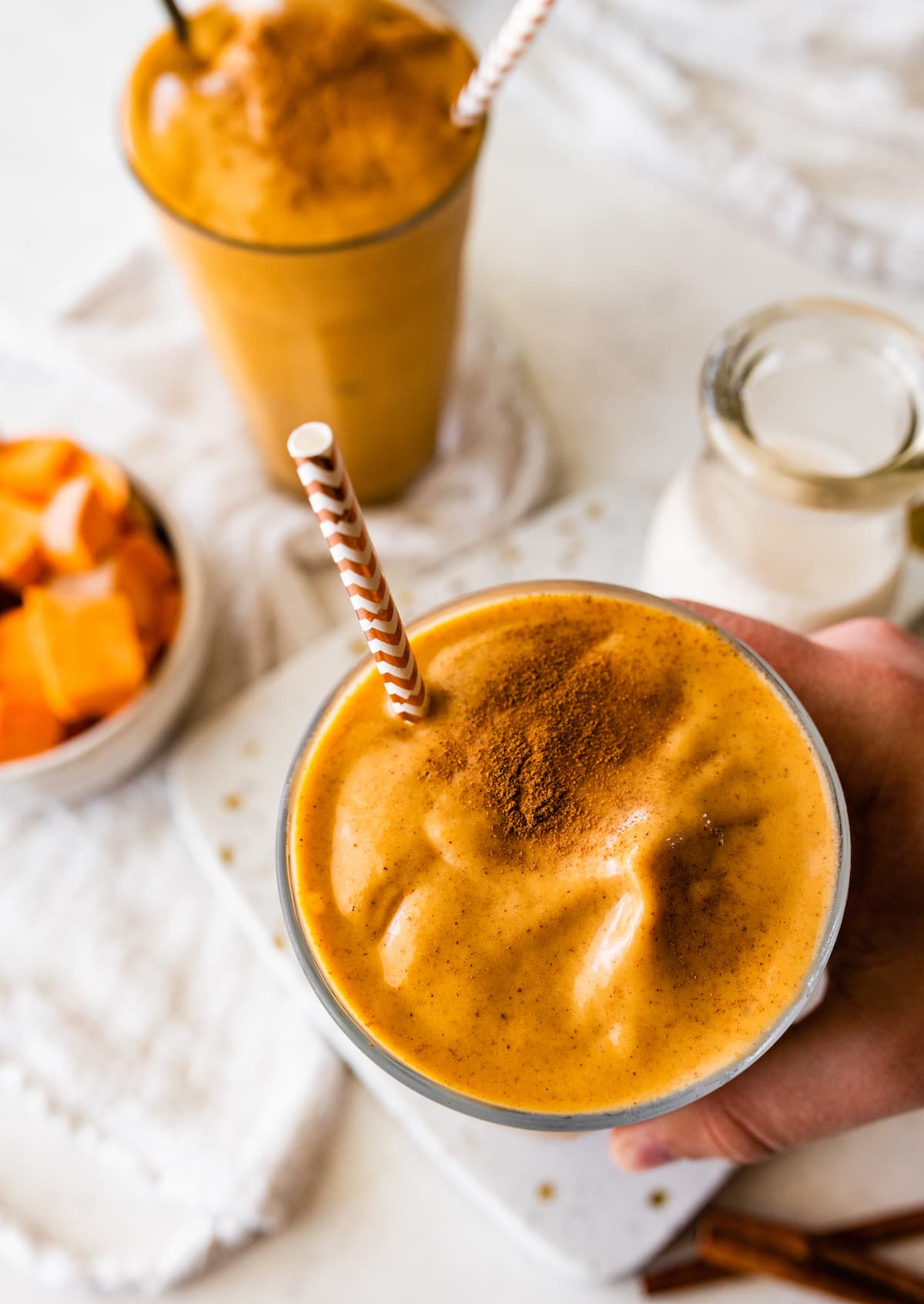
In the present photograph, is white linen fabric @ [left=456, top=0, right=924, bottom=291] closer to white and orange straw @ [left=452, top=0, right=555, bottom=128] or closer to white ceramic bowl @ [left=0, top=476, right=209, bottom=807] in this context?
white and orange straw @ [left=452, top=0, right=555, bottom=128]

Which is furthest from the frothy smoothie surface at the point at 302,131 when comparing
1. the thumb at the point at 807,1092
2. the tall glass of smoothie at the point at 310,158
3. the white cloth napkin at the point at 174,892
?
the thumb at the point at 807,1092

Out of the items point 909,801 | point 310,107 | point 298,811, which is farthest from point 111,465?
point 909,801

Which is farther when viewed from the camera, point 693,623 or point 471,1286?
point 471,1286

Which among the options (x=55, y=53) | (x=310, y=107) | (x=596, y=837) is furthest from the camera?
(x=55, y=53)

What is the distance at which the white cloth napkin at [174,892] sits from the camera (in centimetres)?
116

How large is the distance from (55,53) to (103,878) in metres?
1.17

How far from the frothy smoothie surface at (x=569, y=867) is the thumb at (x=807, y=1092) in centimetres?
23

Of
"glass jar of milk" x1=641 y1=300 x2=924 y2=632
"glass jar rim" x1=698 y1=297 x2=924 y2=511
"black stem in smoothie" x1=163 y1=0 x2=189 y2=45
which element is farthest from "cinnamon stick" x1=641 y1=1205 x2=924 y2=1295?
"black stem in smoothie" x1=163 y1=0 x2=189 y2=45

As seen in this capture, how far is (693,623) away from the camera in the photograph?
86cm

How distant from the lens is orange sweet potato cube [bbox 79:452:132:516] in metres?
1.24

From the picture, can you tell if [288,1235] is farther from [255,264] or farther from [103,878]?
[255,264]

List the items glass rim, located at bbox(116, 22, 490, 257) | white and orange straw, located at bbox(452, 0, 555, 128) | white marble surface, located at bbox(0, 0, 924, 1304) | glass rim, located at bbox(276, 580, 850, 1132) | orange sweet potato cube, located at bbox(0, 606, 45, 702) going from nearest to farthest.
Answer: glass rim, located at bbox(276, 580, 850, 1132)
white and orange straw, located at bbox(452, 0, 555, 128)
glass rim, located at bbox(116, 22, 490, 257)
orange sweet potato cube, located at bbox(0, 606, 45, 702)
white marble surface, located at bbox(0, 0, 924, 1304)

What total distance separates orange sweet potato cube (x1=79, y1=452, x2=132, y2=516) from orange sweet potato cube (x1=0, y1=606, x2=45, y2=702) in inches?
5.8

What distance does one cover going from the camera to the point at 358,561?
71 cm
